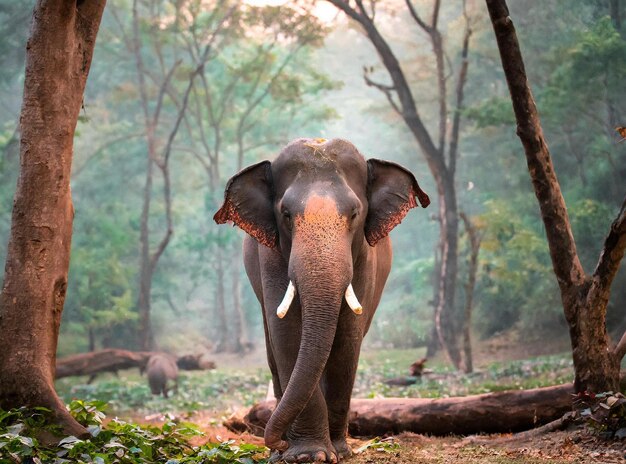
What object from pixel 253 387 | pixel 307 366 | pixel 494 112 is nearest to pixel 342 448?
pixel 307 366

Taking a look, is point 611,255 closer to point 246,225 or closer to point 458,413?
point 458,413

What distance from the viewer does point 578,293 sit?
20.9 ft

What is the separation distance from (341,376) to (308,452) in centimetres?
75

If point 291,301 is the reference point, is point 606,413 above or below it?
below

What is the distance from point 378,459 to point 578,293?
2.30 meters

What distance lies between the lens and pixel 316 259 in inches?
198

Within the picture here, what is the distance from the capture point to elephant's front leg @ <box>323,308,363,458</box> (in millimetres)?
5766

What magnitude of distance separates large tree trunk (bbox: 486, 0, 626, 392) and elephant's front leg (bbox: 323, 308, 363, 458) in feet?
6.35

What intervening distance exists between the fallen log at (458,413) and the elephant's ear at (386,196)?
2.31 m

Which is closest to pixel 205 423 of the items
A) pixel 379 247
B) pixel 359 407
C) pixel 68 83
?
pixel 359 407

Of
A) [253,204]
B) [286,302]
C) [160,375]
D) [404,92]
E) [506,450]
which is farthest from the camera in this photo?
[404,92]

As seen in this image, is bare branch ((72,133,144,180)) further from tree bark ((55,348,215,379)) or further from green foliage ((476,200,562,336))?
green foliage ((476,200,562,336))

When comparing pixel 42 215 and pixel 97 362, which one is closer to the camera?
pixel 42 215

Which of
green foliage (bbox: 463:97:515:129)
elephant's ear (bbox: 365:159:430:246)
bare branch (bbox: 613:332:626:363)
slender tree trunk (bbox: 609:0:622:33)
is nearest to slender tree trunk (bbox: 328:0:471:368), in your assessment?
green foliage (bbox: 463:97:515:129)
